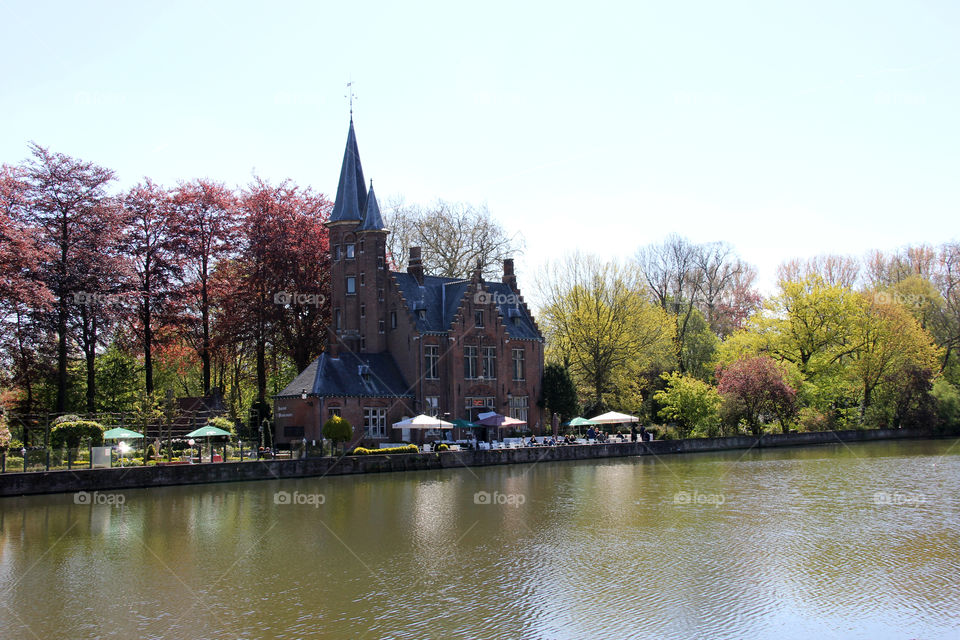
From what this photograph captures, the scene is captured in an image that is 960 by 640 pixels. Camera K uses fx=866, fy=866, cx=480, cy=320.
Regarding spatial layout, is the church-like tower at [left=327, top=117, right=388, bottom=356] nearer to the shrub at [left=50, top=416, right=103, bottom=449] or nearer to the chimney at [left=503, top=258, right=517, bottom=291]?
the chimney at [left=503, top=258, right=517, bottom=291]

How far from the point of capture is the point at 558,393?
→ 187 ft

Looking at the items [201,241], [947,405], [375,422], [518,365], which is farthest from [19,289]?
[947,405]

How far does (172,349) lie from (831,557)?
43.2 m

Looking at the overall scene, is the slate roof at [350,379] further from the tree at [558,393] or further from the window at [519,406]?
the tree at [558,393]

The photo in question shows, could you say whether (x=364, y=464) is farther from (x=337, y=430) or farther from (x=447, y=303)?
(x=447, y=303)

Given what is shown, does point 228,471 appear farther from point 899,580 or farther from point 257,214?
point 899,580

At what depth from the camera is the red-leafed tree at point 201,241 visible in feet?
171

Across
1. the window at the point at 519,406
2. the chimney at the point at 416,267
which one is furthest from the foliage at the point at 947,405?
the chimney at the point at 416,267

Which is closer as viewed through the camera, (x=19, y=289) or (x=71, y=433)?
(x=71, y=433)

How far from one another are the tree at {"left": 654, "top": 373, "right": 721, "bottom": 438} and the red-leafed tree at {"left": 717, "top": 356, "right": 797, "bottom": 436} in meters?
0.88

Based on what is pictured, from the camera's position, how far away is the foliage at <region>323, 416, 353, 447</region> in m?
43.9

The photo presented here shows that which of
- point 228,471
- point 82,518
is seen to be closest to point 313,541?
point 82,518

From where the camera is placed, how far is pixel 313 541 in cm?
2305

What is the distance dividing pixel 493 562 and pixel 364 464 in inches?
845
